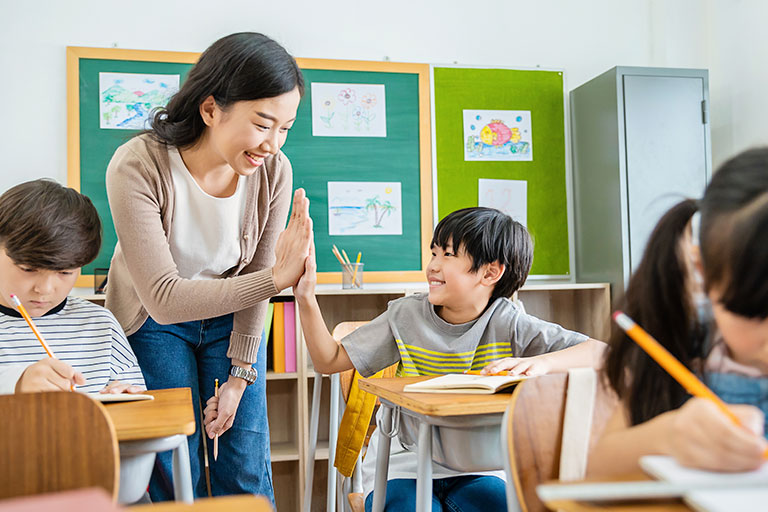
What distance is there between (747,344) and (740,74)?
10.2ft

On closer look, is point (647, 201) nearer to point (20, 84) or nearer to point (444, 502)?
point (444, 502)

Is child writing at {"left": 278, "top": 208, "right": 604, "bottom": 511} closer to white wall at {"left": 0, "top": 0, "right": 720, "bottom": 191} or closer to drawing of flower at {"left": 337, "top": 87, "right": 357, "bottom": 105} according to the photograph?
drawing of flower at {"left": 337, "top": 87, "right": 357, "bottom": 105}

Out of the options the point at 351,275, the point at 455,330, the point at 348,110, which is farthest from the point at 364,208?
the point at 455,330

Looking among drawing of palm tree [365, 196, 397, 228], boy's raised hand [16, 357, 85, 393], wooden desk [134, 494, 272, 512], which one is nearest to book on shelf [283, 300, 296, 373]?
drawing of palm tree [365, 196, 397, 228]

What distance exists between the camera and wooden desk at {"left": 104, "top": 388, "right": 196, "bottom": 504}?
0.90 metres

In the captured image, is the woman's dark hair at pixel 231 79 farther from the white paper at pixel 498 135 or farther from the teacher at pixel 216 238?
the white paper at pixel 498 135

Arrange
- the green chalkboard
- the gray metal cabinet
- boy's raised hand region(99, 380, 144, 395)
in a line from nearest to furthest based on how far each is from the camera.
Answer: boy's raised hand region(99, 380, 144, 395) → the gray metal cabinet → the green chalkboard

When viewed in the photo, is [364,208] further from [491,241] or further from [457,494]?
[457,494]

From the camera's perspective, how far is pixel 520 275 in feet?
6.19

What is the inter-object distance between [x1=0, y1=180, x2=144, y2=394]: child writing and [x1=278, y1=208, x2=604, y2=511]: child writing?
1.52 ft

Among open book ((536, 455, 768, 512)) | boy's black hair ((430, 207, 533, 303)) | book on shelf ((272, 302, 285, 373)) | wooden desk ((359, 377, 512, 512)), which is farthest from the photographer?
book on shelf ((272, 302, 285, 373))

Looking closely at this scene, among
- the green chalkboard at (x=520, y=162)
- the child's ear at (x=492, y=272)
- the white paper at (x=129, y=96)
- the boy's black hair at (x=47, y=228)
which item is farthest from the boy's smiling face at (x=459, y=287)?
the white paper at (x=129, y=96)

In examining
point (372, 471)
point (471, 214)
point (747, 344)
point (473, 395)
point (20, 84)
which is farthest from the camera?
point (20, 84)

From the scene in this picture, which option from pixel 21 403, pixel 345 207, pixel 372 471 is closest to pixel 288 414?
pixel 345 207
